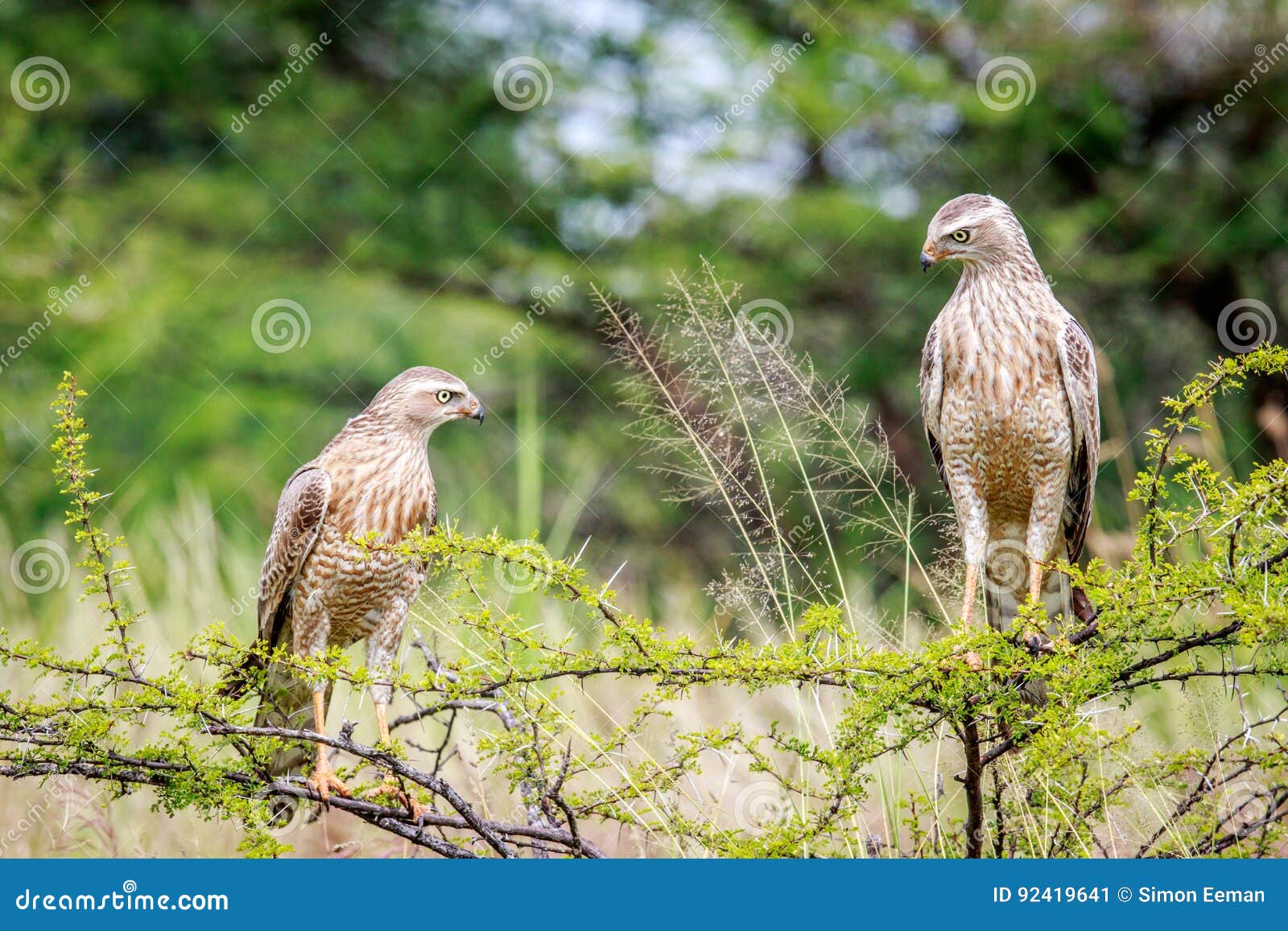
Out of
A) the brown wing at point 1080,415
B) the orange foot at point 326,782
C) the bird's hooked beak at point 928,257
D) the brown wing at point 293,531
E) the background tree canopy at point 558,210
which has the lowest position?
the orange foot at point 326,782

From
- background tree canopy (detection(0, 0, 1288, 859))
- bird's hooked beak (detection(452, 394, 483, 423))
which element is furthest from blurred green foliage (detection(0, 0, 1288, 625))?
bird's hooked beak (detection(452, 394, 483, 423))

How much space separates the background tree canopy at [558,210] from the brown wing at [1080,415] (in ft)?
14.8

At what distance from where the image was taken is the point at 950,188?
30.9ft

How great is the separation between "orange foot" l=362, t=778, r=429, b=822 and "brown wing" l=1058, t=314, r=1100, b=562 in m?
2.16

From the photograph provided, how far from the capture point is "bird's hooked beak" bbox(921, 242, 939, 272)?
3588 mm

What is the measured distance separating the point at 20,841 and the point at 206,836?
710 mm

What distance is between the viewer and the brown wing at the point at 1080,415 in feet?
12.6

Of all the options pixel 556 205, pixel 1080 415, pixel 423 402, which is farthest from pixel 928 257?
pixel 556 205

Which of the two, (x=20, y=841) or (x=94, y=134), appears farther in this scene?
(x=94, y=134)

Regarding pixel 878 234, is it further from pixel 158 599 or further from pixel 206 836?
pixel 206 836

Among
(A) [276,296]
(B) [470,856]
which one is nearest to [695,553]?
(A) [276,296]

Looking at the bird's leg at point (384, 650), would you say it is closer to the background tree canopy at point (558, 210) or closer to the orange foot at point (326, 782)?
the orange foot at point (326, 782)

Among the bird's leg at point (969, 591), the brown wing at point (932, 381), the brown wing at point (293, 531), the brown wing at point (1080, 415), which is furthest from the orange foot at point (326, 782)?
the brown wing at point (1080, 415)

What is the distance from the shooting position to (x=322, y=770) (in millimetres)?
3512
